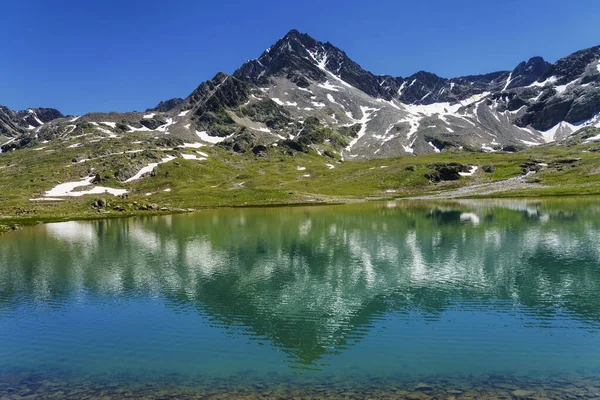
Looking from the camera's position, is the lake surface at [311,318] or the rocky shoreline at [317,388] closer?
the rocky shoreline at [317,388]

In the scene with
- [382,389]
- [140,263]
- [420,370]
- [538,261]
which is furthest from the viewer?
[140,263]

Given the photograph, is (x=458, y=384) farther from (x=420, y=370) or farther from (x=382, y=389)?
(x=382, y=389)

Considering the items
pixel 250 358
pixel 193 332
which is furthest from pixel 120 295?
pixel 250 358

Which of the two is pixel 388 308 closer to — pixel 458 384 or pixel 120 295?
pixel 458 384

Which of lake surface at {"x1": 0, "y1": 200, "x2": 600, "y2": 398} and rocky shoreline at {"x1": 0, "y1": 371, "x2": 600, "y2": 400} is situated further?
lake surface at {"x1": 0, "y1": 200, "x2": 600, "y2": 398}

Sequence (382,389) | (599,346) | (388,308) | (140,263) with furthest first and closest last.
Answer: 1. (140,263)
2. (388,308)
3. (599,346)
4. (382,389)

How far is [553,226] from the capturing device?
72500 mm

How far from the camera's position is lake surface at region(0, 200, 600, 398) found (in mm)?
21938

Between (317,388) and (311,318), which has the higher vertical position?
(311,318)

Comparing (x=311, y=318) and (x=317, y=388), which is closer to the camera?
(x=317, y=388)

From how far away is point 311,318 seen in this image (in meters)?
31.4

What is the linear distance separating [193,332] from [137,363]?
526 cm

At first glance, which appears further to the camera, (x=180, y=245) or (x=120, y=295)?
(x=180, y=245)

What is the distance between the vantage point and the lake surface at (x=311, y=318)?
864 inches
